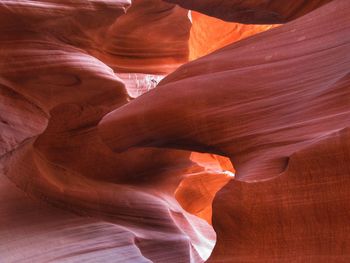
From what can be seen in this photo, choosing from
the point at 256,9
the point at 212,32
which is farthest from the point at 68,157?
the point at 212,32

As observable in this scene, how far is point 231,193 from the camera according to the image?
2.04m

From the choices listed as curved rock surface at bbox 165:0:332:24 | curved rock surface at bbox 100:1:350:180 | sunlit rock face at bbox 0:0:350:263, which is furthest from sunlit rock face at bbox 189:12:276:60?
curved rock surface at bbox 100:1:350:180

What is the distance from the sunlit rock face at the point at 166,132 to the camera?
1.94m

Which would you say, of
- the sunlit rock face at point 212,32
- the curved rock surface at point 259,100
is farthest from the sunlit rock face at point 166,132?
the sunlit rock face at point 212,32

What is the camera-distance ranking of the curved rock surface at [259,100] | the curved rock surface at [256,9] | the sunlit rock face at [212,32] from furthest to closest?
1. the sunlit rock face at [212,32]
2. the curved rock surface at [256,9]
3. the curved rock surface at [259,100]

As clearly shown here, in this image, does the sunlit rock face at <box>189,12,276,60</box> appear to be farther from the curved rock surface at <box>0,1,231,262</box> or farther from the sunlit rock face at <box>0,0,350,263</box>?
the curved rock surface at <box>0,1,231,262</box>

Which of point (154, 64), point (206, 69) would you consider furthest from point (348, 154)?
point (154, 64)

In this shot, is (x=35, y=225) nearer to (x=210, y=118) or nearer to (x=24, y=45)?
(x=24, y=45)

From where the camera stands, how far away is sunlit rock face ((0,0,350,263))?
1937 mm

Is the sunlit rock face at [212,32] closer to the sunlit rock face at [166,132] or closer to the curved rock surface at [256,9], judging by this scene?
the sunlit rock face at [166,132]

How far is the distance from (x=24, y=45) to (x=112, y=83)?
58cm

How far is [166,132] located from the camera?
2551 millimetres

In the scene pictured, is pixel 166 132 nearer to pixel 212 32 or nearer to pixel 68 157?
pixel 68 157

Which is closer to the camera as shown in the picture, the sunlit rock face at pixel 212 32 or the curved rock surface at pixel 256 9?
the curved rock surface at pixel 256 9
